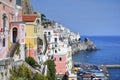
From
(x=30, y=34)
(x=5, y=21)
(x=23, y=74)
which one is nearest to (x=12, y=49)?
(x=5, y=21)

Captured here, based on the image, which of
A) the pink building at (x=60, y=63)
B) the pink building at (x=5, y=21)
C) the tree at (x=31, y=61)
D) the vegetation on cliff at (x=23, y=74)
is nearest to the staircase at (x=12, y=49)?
the pink building at (x=5, y=21)

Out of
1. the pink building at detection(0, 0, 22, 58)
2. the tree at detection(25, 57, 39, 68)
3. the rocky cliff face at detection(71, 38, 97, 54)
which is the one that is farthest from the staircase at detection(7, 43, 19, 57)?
the rocky cliff face at detection(71, 38, 97, 54)

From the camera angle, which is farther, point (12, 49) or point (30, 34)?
point (30, 34)

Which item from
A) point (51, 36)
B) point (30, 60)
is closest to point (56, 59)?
point (51, 36)

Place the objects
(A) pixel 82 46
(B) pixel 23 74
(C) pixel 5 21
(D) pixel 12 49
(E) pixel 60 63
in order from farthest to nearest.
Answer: (A) pixel 82 46 < (E) pixel 60 63 < (D) pixel 12 49 < (C) pixel 5 21 < (B) pixel 23 74

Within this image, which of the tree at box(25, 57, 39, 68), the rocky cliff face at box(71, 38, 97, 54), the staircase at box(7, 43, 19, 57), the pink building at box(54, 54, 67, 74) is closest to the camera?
the staircase at box(7, 43, 19, 57)

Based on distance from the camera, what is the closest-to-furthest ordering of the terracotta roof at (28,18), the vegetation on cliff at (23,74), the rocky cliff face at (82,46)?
the vegetation on cliff at (23,74) → the terracotta roof at (28,18) → the rocky cliff face at (82,46)

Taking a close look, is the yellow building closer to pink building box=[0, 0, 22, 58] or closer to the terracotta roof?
the terracotta roof

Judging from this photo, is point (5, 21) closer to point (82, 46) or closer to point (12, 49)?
point (12, 49)

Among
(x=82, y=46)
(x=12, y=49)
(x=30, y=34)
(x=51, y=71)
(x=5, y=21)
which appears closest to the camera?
(x=5, y=21)

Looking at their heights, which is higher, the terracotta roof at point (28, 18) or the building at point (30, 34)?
the terracotta roof at point (28, 18)

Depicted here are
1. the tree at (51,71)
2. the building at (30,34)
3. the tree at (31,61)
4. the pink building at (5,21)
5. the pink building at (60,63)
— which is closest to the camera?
the pink building at (5,21)

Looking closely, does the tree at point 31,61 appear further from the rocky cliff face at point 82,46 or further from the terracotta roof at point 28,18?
the rocky cliff face at point 82,46

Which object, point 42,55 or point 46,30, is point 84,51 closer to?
point 46,30
